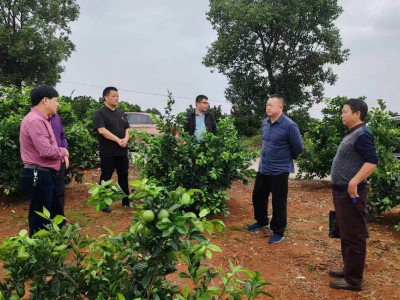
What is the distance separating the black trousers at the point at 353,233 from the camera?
3080 mm

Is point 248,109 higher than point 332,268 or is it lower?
higher

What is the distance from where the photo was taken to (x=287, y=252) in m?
3.96

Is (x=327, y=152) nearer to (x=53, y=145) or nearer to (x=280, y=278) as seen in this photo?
(x=280, y=278)

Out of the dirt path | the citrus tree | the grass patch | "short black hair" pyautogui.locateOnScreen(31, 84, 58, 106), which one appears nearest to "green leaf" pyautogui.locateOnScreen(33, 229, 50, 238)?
the dirt path

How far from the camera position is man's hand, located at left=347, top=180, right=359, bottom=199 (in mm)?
2982

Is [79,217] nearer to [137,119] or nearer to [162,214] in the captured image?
[162,214]

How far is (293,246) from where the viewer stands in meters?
4.14

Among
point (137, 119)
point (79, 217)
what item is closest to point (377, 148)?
point (79, 217)

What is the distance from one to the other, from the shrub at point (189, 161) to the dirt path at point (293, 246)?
55cm

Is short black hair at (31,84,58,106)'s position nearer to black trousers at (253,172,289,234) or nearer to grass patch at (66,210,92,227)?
grass patch at (66,210,92,227)

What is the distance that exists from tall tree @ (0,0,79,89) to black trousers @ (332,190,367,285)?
61.5ft

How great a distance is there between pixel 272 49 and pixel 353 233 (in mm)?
17344

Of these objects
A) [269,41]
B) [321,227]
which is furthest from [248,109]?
[321,227]

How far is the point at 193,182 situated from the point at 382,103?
3737mm
